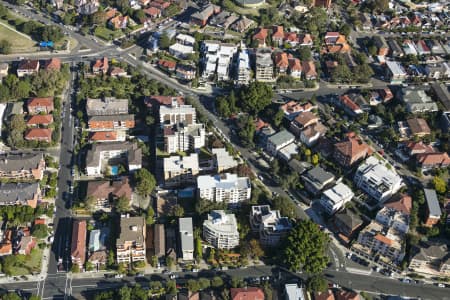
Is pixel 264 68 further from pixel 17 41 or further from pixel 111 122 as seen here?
pixel 17 41

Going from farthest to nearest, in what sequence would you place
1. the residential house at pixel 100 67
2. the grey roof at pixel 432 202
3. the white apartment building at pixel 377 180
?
the residential house at pixel 100 67
the white apartment building at pixel 377 180
the grey roof at pixel 432 202

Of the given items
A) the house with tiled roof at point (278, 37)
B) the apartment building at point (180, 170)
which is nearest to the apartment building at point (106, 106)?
the apartment building at point (180, 170)

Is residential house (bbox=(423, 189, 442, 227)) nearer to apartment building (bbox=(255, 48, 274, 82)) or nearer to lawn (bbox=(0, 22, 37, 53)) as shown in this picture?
apartment building (bbox=(255, 48, 274, 82))

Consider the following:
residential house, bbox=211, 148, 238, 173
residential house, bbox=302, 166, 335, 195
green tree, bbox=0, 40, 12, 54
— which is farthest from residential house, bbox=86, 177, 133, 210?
green tree, bbox=0, 40, 12, 54

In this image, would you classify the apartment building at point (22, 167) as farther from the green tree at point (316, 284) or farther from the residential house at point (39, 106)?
the green tree at point (316, 284)

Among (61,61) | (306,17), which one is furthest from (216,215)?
(306,17)

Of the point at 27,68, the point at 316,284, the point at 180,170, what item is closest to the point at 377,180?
the point at 316,284
